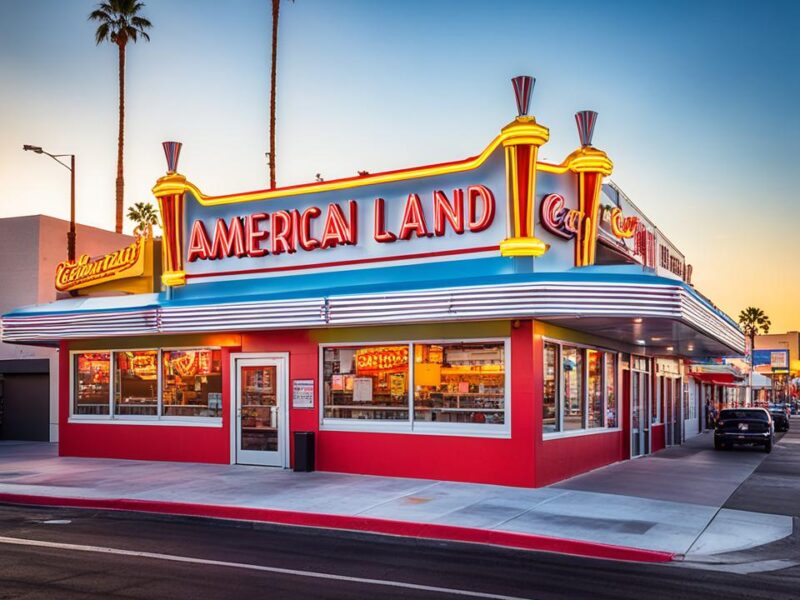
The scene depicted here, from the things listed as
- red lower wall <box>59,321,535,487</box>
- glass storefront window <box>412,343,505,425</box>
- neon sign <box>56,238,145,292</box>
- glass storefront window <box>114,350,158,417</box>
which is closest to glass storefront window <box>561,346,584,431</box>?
glass storefront window <box>412,343,505,425</box>

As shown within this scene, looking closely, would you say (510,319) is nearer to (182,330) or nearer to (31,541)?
(182,330)

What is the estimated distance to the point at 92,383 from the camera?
878 inches

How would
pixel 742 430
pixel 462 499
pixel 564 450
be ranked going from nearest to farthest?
pixel 462 499
pixel 564 450
pixel 742 430

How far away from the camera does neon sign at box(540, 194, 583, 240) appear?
16688mm

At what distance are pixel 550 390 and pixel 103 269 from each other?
12319mm

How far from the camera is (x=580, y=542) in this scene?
1106cm

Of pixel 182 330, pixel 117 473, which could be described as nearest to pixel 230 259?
pixel 182 330

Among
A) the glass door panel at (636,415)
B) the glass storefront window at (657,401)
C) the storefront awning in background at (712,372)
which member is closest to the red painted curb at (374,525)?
the glass door panel at (636,415)

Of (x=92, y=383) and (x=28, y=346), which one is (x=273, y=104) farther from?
(x=92, y=383)

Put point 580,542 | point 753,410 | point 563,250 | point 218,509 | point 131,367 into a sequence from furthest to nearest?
point 753,410
point 131,367
point 563,250
point 218,509
point 580,542

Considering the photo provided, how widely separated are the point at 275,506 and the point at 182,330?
22.2ft

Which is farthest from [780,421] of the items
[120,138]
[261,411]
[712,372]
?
[120,138]

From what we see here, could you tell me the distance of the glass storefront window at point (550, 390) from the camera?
1686cm

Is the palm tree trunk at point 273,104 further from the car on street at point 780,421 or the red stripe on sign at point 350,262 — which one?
the car on street at point 780,421
